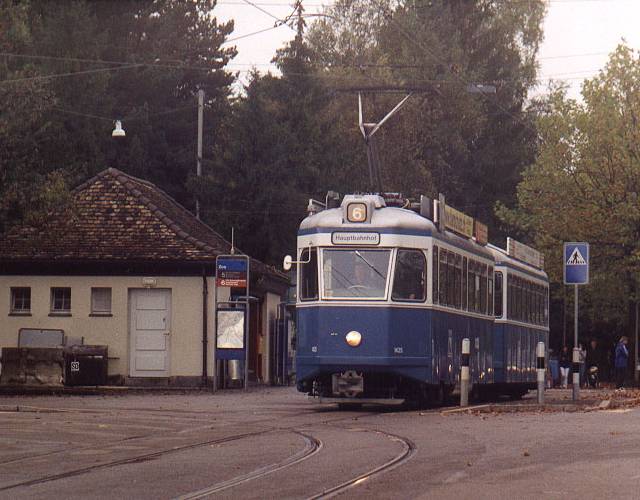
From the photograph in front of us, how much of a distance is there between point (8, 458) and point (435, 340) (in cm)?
1163

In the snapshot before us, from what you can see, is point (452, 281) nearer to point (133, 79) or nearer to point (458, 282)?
point (458, 282)

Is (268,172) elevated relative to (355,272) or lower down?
elevated

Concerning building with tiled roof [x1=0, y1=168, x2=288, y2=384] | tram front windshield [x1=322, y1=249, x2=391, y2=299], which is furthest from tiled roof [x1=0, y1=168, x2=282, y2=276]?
tram front windshield [x1=322, y1=249, x2=391, y2=299]

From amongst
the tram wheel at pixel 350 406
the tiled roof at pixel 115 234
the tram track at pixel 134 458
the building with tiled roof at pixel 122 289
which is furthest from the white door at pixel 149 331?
the tram track at pixel 134 458

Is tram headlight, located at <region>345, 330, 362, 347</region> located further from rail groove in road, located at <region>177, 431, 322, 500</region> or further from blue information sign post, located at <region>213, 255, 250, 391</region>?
blue information sign post, located at <region>213, 255, 250, 391</region>

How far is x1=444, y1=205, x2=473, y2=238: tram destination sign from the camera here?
27641 millimetres

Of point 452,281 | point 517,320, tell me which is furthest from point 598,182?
point 452,281

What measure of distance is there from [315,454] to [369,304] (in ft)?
31.5

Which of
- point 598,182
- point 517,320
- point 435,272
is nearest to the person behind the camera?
point 435,272

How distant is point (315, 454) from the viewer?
15.7 m

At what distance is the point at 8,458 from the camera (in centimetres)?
1545

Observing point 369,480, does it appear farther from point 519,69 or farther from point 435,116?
point 519,69

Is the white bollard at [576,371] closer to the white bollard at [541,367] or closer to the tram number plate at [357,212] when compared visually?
the white bollard at [541,367]

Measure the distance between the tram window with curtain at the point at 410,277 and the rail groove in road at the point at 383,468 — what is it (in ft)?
22.8
